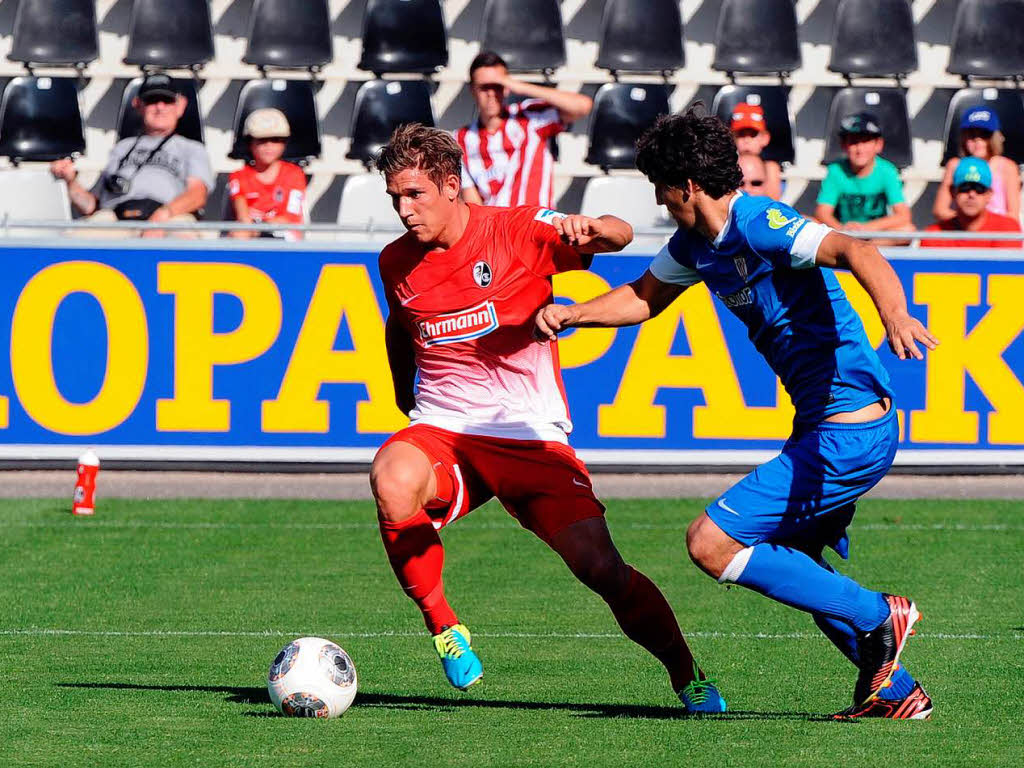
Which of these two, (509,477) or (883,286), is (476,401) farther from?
(883,286)

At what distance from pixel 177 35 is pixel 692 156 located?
34.7 feet

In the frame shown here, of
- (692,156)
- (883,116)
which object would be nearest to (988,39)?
(883,116)

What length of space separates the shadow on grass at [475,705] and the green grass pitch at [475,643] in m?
0.02

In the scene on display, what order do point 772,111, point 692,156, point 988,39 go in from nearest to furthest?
point 692,156 → point 772,111 → point 988,39

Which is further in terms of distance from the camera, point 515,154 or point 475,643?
point 515,154

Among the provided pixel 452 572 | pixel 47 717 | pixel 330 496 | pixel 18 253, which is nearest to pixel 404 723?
pixel 47 717

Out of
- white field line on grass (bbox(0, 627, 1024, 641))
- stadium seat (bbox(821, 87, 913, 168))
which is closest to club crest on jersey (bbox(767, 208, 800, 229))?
white field line on grass (bbox(0, 627, 1024, 641))

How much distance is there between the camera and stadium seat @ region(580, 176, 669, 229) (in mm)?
13156

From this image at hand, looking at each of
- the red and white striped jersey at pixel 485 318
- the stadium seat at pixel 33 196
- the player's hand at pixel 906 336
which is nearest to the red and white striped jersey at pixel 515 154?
the stadium seat at pixel 33 196

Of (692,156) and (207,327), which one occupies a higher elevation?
(692,156)

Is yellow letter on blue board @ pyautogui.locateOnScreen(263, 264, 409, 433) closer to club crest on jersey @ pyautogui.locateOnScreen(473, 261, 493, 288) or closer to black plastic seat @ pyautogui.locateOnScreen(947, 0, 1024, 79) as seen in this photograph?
club crest on jersey @ pyautogui.locateOnScreen(473, 261, 493, 288)

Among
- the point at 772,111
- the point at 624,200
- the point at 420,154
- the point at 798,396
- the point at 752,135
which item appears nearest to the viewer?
the point at 798,396

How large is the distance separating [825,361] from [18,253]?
A: 7349 millimetres

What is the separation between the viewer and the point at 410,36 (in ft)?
49.2
